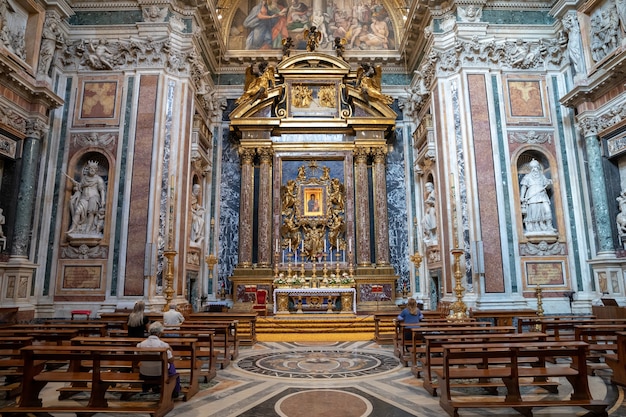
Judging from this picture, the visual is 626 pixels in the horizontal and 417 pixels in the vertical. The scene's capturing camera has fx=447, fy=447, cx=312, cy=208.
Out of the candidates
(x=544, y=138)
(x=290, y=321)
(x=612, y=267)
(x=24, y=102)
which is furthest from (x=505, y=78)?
(x=24, y=102)

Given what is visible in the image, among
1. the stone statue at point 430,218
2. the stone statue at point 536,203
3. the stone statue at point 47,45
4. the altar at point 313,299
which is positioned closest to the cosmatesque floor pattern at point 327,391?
the altar at point 313,299

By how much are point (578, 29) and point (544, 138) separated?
3.11m

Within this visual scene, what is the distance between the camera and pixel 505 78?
13.3 metres

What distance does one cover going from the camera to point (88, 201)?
12500 mm

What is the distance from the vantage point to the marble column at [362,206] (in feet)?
53.9

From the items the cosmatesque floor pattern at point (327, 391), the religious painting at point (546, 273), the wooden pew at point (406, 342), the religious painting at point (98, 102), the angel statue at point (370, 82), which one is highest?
the angel statue at point (370, 82)

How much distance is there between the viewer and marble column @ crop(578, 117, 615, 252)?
37.9ft

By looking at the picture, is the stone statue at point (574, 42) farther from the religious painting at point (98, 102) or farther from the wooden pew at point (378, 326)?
the religious painting at point (98, 102)

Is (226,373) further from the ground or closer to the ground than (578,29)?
closer to the ground

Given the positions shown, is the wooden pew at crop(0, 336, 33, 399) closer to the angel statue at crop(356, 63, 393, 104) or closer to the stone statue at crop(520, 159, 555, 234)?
the stone statue at crop(520, 159, 555, 234)

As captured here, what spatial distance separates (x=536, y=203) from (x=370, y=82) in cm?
784

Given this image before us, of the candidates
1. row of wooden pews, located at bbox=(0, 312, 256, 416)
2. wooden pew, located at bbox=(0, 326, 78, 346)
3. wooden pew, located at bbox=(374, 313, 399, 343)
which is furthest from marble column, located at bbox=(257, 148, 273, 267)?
wooden pew, located at bbox=(0, 326, 78, 346)

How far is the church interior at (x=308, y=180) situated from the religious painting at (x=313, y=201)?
6cm

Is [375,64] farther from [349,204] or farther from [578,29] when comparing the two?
[578,29]
